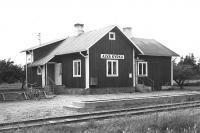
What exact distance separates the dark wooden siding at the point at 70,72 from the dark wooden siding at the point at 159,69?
19.8 feet

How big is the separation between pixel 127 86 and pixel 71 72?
4.35 m

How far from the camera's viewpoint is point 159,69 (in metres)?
29.6

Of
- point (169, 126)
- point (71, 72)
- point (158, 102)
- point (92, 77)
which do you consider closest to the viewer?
point (169, 126)

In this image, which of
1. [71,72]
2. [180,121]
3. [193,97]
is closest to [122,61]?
[71,72]

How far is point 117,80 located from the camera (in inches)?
999

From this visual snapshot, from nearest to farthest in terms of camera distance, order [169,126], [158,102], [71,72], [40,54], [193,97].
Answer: [169,126]
[158,102]
[193,97]
[71,72]
[40,54]

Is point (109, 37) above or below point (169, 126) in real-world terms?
above

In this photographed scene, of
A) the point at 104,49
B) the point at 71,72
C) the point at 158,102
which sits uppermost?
the point at 104,49

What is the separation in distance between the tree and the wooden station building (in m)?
3.45

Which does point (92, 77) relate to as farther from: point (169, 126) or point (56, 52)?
point (169, 126)

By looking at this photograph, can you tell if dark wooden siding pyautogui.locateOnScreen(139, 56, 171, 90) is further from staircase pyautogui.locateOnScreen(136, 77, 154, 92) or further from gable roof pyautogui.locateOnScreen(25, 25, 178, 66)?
gable roof pyautogui.locateOnScreen(25, 25, 178, 66)

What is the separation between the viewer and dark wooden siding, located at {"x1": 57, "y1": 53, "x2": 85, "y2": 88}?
24484 mm

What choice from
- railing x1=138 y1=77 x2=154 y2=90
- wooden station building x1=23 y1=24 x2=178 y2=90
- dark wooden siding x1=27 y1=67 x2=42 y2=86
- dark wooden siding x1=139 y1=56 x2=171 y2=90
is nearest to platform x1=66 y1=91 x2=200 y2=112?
wooden station building x1=23 y1=24 x2=178 y2=90

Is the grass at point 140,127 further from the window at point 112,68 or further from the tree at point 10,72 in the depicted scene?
the tree at point 10,72
